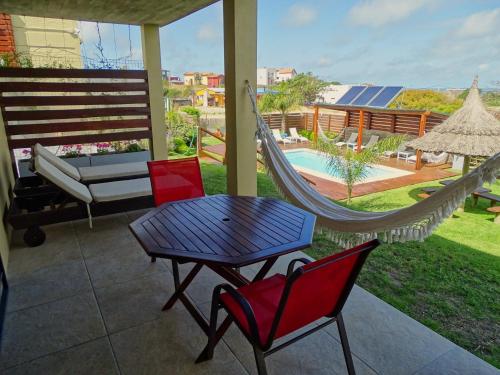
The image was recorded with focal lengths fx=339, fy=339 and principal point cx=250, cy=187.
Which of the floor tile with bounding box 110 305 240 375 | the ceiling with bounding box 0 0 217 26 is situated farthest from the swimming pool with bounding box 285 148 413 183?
the floor tile with bounding box 110 305 240 375

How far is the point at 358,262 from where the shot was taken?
4.31 ft

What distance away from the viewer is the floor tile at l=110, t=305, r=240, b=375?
1.69m

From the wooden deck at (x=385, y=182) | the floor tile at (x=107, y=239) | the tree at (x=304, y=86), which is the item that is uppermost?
the tree at (x=304, y=86)

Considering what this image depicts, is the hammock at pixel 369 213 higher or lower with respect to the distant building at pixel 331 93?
lower

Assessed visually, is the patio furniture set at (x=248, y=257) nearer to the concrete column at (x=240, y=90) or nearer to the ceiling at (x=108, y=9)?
the concrete column at (x=240, y=90)

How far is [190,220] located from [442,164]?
9905 mm

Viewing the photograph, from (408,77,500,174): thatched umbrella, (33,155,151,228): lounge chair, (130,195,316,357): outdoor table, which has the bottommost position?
(33,155,151,228): lounge chair

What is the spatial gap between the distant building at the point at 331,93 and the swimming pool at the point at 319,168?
2544 mm

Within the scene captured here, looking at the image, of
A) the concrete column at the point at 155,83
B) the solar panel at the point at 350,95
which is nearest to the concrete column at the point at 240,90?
the concrete column at the point at 155,83

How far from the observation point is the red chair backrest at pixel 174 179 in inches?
106

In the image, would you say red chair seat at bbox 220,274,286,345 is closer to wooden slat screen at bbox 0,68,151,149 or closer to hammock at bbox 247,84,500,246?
hammock at bbox 247,84,500,246

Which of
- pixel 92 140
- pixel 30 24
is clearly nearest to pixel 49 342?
pixel 92 140

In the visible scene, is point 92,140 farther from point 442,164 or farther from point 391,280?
point 442,164

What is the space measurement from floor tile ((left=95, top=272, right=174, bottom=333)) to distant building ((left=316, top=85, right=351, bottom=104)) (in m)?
11.8
